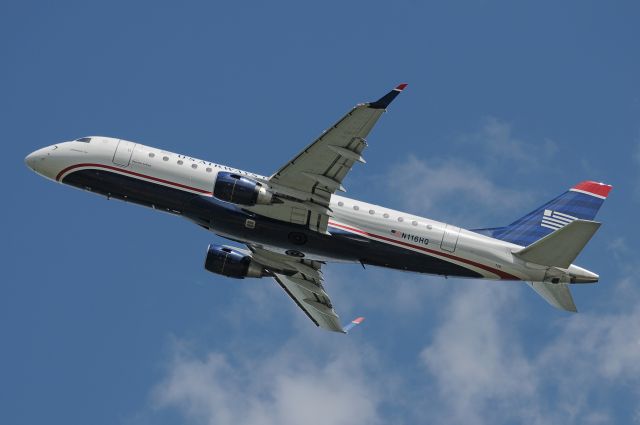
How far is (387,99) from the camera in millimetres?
55875

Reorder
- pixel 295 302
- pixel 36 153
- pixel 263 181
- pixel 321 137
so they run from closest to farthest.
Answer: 1. pixel 321 137
2. pixel 263 181
3. pixel 36 153
4. pixel 295 302

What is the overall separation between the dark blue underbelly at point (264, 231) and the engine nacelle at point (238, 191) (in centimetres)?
150

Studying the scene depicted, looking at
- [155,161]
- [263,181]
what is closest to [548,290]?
[263,181]

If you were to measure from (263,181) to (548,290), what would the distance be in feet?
57.7

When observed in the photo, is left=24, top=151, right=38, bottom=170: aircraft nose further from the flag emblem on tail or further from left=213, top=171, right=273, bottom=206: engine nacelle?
the flag emblem on tail

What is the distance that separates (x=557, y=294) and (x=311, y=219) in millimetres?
14804

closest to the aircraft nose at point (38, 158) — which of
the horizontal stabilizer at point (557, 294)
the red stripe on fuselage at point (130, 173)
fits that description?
the red stripe on fuselage at point (130, 173)

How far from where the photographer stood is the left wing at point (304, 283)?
7025 cm

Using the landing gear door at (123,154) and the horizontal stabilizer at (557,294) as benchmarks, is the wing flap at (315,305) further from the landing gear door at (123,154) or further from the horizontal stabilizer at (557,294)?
the horizontal stabilizer at (557,294)

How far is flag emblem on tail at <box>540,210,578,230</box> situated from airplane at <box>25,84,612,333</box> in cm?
14

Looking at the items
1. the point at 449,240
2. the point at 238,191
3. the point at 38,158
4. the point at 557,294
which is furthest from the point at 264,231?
the point at 557,294

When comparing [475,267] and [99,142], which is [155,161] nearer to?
[99,142]

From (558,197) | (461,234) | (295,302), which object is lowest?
(295,302)

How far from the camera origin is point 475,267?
215ft
